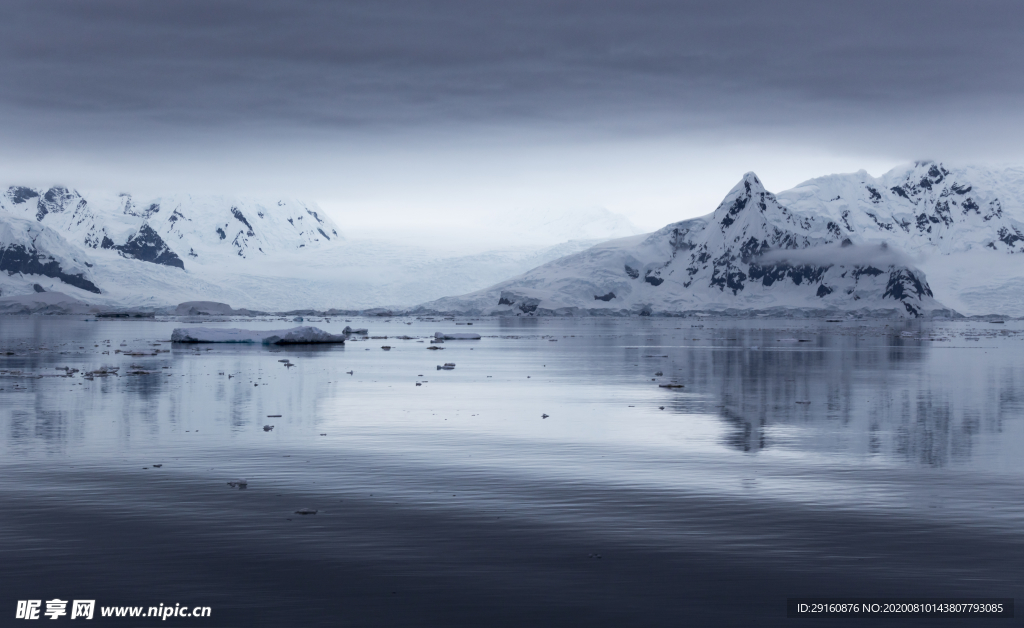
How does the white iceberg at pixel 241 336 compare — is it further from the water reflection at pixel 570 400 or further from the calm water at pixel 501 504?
the calm water at pixel 501 504

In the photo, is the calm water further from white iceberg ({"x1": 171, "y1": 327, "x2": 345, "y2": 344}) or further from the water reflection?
white iceberg ({"x1": 171, "y1": 327, "x2": 345, "y2": 344})

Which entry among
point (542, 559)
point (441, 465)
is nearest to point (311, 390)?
point (441, 465)

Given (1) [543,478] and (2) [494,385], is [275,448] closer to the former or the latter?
(1) [543,478]

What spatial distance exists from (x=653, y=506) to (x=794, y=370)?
3647cm

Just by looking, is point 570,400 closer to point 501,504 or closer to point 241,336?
point 501,504

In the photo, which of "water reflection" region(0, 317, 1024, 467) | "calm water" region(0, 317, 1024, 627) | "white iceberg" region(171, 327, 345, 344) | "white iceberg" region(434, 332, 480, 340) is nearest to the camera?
"calm water" region(0, 317, 1024, 627)

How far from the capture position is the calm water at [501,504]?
11.4m

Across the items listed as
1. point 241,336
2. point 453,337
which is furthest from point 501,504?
point 453,337

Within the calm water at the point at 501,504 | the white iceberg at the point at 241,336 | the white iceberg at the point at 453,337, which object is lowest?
the calm water at the point at 501,504

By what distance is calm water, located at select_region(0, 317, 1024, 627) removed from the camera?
37.3 feet

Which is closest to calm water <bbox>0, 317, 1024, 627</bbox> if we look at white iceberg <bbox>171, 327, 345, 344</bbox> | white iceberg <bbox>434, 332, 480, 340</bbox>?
white iceberg <bbox>171, 327, 345, 344</bbox>

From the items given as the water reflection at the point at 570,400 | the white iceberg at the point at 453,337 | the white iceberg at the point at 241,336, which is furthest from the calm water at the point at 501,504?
the white iceberg at the point at 453,337

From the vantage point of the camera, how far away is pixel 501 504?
16.0 meters

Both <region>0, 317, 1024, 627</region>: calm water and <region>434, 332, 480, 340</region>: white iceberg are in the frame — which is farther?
<region>434, 332, 480, 340</region>: white iceberg
